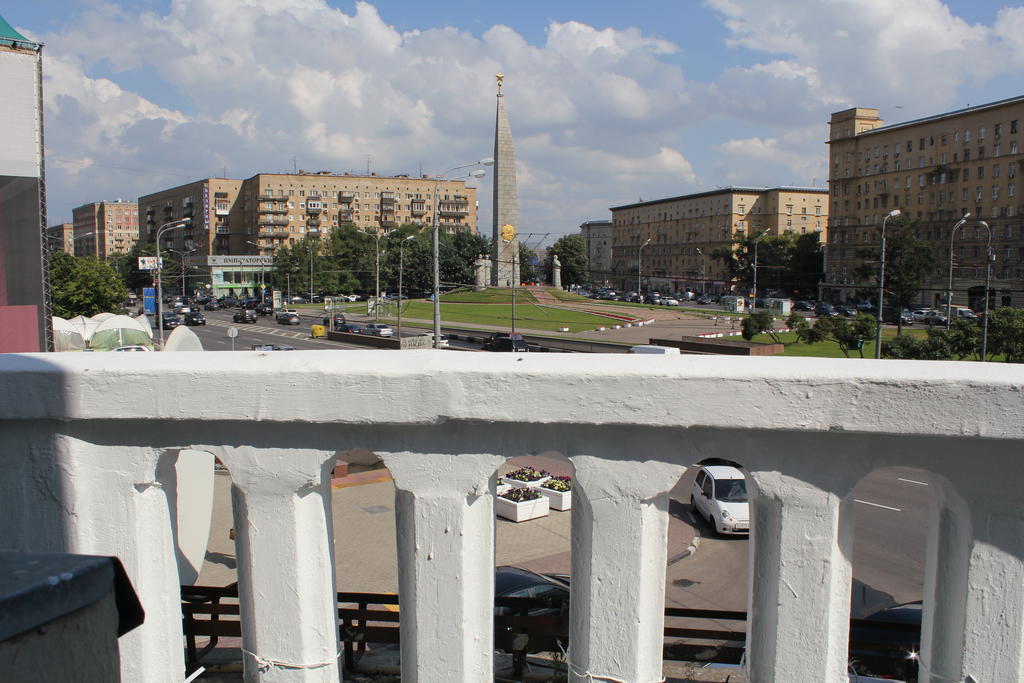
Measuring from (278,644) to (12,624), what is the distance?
1888mm

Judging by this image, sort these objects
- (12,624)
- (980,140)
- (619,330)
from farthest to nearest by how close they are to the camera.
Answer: (980,140) < (619,330) < (12,624)

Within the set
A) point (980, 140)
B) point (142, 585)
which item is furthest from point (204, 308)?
point (142, 585)

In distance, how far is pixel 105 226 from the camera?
489ft

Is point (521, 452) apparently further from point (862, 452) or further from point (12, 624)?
point (12, 624)

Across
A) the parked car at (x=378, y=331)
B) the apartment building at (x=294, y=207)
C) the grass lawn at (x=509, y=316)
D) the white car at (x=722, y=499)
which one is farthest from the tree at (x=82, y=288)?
the apartment building at (x=294, y=207)

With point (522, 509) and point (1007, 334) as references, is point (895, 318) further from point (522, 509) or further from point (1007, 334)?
point (522, 509)

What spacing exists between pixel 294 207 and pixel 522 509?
11128cm

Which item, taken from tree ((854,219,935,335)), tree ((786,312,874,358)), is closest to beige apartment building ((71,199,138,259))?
tree ((854,219,935,335))

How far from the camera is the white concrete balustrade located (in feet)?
8.59

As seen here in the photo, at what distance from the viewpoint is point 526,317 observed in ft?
201

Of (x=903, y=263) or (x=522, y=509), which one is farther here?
(x=903, y=263)

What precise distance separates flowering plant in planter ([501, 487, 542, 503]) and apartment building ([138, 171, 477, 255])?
10400 centimetres

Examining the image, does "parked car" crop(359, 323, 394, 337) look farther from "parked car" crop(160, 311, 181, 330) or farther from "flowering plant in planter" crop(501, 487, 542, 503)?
"flowering plant in planter" crop(501, 487, 542, 503)

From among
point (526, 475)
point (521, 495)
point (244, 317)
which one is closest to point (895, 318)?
point (526, 475)
